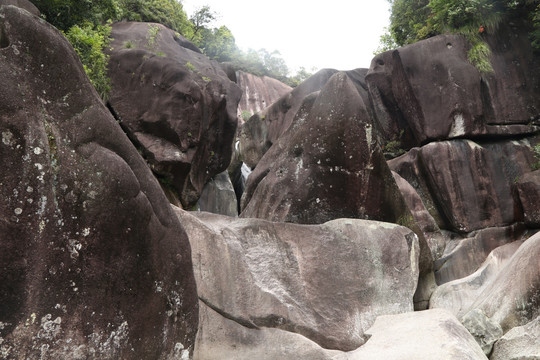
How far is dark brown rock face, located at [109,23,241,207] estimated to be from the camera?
13898mm

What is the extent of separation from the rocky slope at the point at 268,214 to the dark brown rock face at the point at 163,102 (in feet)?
0.20

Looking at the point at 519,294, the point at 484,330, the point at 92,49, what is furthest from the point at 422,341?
the point at 92,49

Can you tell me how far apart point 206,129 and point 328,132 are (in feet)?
A: 25.3

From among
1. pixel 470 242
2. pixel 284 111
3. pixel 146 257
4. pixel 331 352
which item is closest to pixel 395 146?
pixel 470 242

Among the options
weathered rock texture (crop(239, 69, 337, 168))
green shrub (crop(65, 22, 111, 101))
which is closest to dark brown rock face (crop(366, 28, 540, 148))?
weathered rock texture (crop(239, 69, 337, 168))

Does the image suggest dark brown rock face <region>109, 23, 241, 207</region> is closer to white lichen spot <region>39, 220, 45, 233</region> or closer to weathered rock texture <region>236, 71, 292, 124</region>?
white lichen spot <region>39, 220, 45, 233</region>

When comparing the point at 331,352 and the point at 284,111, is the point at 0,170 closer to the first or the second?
the point at 331,352

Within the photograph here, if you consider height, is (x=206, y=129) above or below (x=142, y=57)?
below

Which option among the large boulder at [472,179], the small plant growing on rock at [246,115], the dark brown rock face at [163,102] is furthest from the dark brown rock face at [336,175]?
the small plant growing on rock at [246,115]

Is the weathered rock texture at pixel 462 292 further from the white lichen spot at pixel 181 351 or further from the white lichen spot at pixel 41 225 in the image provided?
the white lichen spot at pixel 41 225

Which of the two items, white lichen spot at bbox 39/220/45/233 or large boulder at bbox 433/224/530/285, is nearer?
white lichen spot at bbox 39/220/45/233

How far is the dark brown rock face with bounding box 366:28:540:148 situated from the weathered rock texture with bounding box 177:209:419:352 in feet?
25.1

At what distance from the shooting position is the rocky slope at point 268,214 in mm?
3541

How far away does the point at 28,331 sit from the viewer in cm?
328
